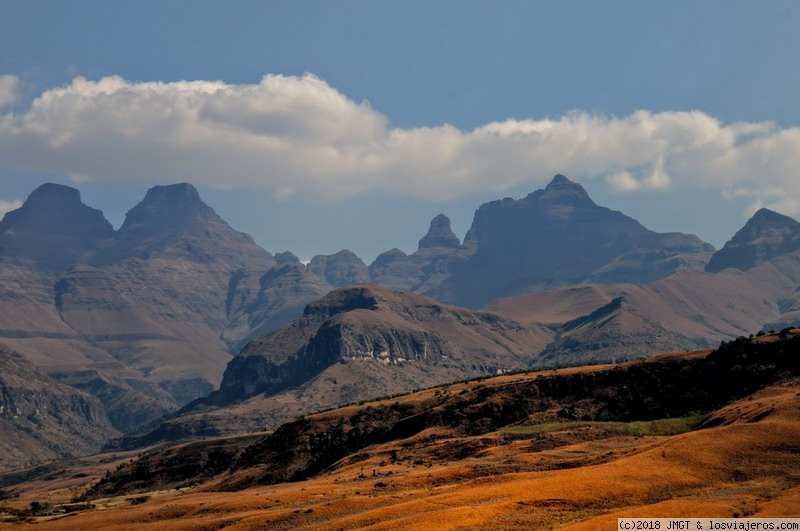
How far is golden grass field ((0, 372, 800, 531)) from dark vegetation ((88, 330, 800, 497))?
9.53 m

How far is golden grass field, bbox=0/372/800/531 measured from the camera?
50562 mm

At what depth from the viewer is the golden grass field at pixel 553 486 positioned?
5056 centimetres

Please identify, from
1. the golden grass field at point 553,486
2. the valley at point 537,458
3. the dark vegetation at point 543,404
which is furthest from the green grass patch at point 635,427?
the dark vegetation at point 543,404

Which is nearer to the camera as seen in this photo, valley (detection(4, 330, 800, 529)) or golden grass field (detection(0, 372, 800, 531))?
golden grass field (detection(0, 372, 800, 531))

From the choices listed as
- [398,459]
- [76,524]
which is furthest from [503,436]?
[76,524]

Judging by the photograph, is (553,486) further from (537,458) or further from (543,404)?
(543,404)

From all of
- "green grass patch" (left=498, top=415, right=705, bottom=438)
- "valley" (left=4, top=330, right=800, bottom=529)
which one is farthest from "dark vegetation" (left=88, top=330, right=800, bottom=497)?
"green grass patch" (left=498, top=415, right=705, bottom=438)

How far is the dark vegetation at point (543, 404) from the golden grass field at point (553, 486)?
9526 mm

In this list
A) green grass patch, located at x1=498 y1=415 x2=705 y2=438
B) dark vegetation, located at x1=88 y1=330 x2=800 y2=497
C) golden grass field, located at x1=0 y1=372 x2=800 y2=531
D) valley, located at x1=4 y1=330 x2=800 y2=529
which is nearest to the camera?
golden grass field, located at x1=0 y1=372 x2=800 y2=531

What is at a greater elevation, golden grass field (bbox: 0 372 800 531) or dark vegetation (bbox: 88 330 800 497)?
dark vegetation (bbox: 88 330 800 497)

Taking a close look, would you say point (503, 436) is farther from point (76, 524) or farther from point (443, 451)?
point (76, 524)

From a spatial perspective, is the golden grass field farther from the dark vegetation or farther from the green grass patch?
the dark vegetation

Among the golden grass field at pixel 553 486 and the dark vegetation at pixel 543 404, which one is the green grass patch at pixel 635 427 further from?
the dark vegetation at pixel 543 404

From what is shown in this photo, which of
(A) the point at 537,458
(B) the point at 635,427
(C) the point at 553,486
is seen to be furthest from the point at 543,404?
(C) the point at 553,486
